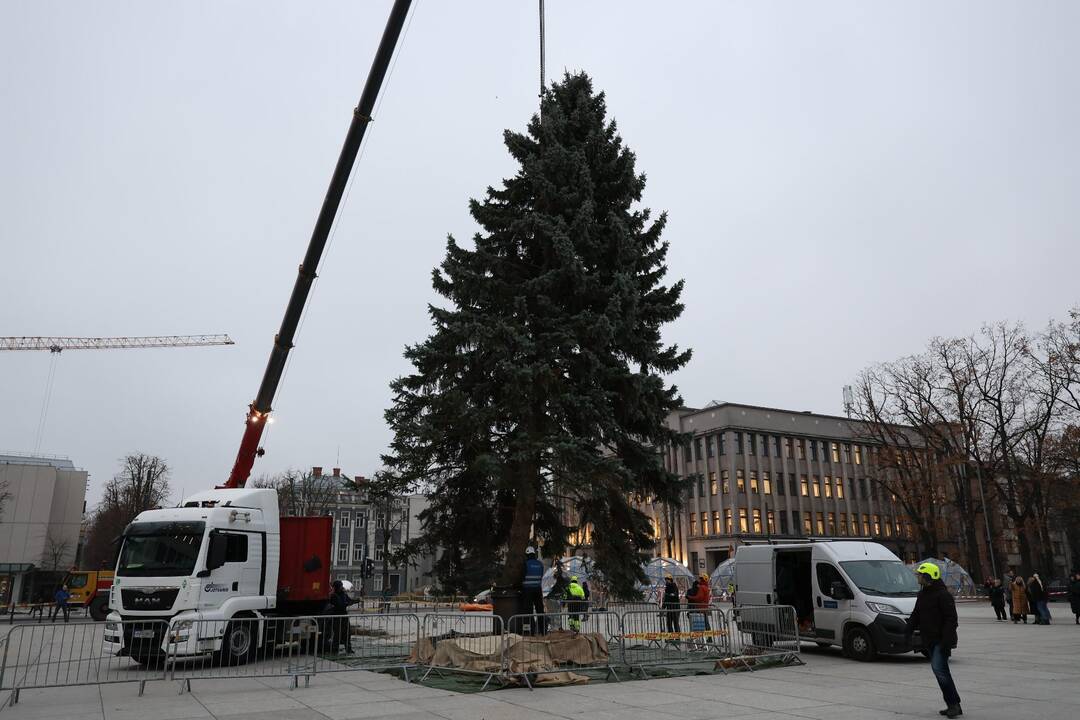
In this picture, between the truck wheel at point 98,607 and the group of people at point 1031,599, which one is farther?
the truck wheel at point 98,607

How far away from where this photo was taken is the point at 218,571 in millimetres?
14469

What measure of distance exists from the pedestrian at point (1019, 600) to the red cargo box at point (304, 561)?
21937 millimetres

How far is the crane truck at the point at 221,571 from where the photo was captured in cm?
1352

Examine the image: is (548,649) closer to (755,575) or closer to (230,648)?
(230,648)

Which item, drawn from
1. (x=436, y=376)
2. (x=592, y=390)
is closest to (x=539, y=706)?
(x=592, y=390)

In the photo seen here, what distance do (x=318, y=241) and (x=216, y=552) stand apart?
8.93 meters

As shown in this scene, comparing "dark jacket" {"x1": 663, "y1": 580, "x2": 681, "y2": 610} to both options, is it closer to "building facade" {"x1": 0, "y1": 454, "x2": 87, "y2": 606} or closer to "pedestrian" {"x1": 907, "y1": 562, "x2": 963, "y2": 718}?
"pedestrian" {"x1": 907, "y1": 562, "x2": 963, "y2": 718}

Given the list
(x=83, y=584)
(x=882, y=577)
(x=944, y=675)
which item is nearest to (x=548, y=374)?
(x=882, y=577)

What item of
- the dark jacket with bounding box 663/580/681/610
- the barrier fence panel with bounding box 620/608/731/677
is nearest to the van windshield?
the barrier fence panel with bounding box 620/608/731/677

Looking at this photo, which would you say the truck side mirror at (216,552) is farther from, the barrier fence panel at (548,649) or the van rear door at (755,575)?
the van rear door at (755,575)

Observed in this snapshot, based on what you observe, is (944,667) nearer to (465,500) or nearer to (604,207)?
(465,500)

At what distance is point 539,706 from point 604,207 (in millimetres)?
13199

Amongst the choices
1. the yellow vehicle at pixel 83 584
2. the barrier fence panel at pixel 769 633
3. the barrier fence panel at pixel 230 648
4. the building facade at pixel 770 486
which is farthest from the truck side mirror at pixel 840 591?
the building facade at pixel 770 486

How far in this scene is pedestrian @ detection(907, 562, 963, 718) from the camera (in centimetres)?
812
